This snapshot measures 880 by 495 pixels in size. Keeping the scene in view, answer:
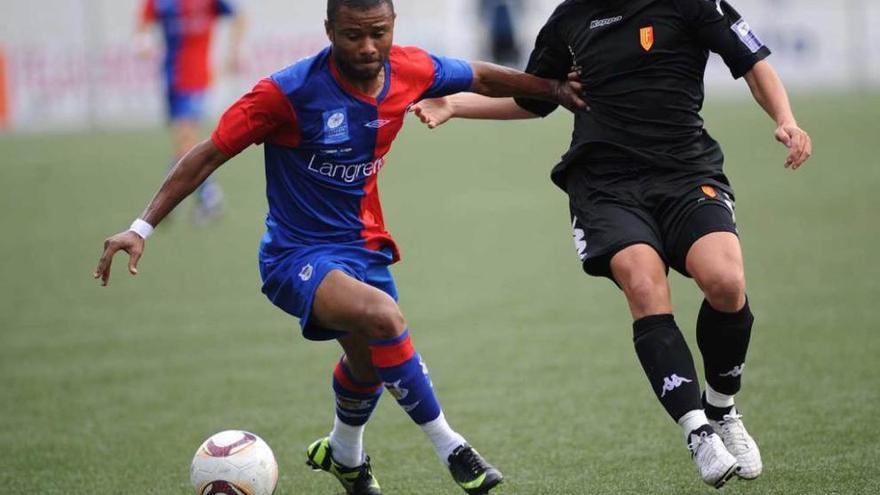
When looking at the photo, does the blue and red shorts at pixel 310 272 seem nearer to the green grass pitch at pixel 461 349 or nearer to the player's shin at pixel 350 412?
the player's shin at pixel 350 412

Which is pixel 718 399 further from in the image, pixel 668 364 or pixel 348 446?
pixel 348 446

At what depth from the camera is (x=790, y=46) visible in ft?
81.1

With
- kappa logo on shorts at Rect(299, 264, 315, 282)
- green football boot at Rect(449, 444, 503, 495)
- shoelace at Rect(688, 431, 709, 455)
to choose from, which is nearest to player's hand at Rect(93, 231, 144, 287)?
kappa logo on shorts at Rect(299, 264, 315, 282)

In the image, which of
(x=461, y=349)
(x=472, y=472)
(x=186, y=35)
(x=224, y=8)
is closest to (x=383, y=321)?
(x=472, y=472)

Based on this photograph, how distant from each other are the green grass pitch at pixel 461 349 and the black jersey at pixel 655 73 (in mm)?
1294

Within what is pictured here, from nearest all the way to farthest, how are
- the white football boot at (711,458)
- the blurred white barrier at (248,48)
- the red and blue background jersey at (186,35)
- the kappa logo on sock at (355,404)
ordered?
the white football boot at (711,458) < the kappa logo on sock at (355,404) < the red and blue background jersey at (186,35) < the blurred white barrier at (248,48)

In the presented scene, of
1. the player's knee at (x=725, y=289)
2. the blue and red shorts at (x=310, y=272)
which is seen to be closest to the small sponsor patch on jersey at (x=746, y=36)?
the player's knee at (x=725, y=289)

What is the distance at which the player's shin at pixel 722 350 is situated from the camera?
5.22 m

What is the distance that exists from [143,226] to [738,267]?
2178 mm

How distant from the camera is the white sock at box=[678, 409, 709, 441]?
15.9 ft

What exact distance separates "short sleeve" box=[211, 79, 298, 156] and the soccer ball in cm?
108

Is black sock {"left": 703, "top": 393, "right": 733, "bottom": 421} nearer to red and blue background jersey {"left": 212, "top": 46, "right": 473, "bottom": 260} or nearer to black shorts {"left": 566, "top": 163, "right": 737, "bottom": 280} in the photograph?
black shorts {"left": 566, "top": 163, "right": 737, "bottom": 280}

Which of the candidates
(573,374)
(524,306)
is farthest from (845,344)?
(524,306)

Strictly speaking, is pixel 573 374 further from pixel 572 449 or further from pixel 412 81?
pixel 412 81
